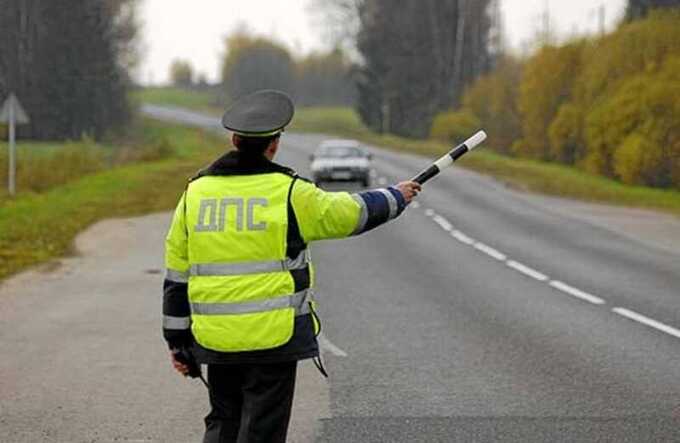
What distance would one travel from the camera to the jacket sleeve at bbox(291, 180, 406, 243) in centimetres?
430

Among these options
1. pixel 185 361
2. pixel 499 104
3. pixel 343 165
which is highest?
pixel 499 104

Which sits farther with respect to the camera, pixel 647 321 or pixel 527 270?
pixel 527 270

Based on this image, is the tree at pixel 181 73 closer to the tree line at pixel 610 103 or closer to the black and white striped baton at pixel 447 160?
the tree line at pixel 610 103

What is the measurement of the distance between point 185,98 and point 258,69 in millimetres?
25920

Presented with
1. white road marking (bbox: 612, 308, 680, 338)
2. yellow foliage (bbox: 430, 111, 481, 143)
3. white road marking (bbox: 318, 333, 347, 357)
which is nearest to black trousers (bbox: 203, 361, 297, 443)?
white road marking (bbox: 318, 333, 347, 357)

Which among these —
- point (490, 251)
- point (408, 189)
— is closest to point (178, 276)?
point (408, 189)

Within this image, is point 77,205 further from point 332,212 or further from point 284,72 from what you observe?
point 284,72

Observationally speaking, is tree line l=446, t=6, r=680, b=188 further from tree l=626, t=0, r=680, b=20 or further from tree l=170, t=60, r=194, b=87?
tree l=170, t=60, r=194, b=87

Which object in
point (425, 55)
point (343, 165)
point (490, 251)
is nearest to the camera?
point (490, 251)

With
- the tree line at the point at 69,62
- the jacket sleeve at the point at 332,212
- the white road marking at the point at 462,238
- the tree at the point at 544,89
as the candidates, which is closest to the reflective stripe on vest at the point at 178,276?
the jacket sleeve at the point at 332,212

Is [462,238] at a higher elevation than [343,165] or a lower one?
lower

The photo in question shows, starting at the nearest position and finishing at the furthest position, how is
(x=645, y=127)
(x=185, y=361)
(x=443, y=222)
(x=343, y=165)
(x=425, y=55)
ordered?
(x=185, y=361) < (x=443, y=222) < (x=343, y=165) < (x=645, y=127) < (x=425, y=55)

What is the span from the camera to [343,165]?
114 feet

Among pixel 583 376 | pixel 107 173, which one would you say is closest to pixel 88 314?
pixel 583 376
